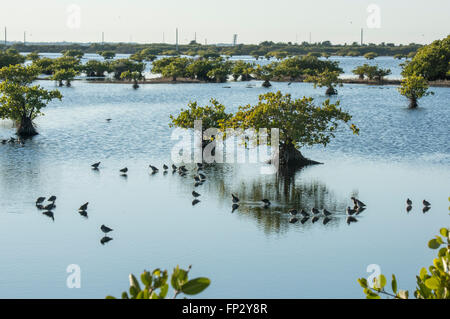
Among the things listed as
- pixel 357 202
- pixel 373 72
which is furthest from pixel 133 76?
pixel 357 202

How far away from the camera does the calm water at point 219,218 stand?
2327 centimetres

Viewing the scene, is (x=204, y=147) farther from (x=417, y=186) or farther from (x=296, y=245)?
(x=296, y=245)

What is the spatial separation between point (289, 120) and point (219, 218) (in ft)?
47.8

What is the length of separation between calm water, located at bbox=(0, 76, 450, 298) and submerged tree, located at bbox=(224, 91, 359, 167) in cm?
226

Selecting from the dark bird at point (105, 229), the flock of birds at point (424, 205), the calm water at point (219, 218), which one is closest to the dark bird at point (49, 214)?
the calm water at point (219, 218)

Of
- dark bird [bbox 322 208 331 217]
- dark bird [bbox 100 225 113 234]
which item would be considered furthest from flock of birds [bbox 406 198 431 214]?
dark bird [bbox 100 225 113 234]

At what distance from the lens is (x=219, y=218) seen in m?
31.9

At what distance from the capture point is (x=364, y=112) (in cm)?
8312

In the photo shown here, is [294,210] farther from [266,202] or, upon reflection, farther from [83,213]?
[83,213]

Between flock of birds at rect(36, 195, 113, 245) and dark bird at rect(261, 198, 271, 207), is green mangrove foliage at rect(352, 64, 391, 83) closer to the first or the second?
dark bird at rect(261, 198, 271, 207)

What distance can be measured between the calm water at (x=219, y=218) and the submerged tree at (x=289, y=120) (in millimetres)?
2265

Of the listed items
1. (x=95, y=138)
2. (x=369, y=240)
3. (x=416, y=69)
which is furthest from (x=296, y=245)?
(x=416, y=69)

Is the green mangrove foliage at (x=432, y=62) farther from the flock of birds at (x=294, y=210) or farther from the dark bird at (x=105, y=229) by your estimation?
the dark bird at (x=105, y=229)

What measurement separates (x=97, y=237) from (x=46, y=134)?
127 feet
